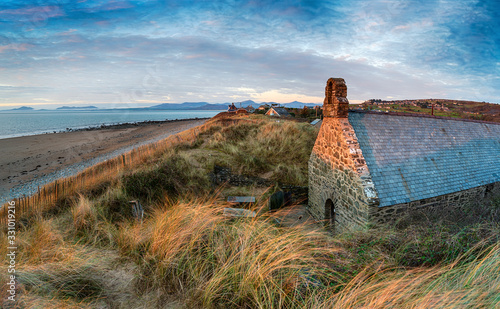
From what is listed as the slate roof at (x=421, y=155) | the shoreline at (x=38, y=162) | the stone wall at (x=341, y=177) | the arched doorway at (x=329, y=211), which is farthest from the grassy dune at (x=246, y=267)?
the shoreline at (x=38, y=162)

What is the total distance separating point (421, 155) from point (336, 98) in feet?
13.0

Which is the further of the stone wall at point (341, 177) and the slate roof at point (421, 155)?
the slate roof at point (421, 155)

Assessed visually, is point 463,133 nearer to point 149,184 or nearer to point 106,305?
point 106,305

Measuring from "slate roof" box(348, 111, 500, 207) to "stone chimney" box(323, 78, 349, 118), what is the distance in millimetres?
556

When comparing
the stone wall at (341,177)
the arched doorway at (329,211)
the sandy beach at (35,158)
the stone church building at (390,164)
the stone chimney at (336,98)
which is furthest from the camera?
the sandy beach at (35,158)

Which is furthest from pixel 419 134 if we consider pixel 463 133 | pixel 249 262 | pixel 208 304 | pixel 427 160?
pixel 208 304

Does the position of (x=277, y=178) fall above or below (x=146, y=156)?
below

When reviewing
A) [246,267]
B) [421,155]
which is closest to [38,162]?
[246,267]

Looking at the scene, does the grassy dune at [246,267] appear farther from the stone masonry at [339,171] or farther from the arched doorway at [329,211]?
the arched doorway at [329,211]

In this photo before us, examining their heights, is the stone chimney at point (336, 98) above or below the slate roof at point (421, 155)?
above

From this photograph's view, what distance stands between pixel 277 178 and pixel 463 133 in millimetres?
9452

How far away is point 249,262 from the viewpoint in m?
3.13

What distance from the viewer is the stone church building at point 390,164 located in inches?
284

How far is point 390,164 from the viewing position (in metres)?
7.75
